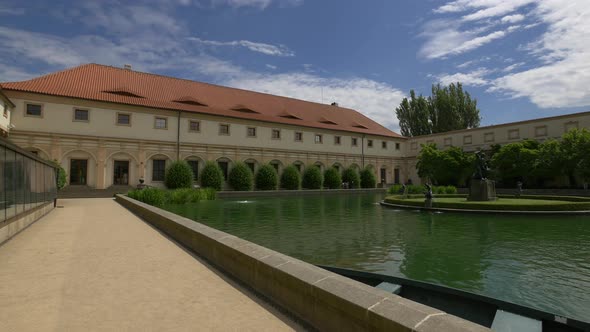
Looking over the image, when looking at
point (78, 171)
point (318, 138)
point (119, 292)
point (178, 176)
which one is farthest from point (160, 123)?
point (119, 292)

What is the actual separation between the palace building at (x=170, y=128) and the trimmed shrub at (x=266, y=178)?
2213 millimetres

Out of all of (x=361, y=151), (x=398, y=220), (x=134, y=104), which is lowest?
(x=398, y=220)

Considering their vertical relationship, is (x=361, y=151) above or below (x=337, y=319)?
above

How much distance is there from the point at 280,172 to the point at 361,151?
14.0m

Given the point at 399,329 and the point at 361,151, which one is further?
the point at 361,151

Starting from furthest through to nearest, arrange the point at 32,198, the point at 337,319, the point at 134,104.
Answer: the point at 134,104, the point at 32,198, the point at 337,319

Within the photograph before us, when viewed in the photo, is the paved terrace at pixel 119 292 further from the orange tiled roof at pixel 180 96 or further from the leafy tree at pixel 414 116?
the leafy tree at pixel 414 116

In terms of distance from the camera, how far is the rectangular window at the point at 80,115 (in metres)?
29.2

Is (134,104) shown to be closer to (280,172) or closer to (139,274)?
(280,172)

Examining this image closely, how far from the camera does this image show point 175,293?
4117 mm

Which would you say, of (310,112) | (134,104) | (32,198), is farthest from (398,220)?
(310,112)

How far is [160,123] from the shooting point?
3322cm

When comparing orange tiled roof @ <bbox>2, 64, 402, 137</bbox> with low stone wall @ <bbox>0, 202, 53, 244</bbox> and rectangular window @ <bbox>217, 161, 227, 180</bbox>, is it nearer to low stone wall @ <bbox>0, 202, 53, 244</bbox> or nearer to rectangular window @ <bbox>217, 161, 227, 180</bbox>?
rectangular window @ <bbox>217, 161, 227, 180</bbox>

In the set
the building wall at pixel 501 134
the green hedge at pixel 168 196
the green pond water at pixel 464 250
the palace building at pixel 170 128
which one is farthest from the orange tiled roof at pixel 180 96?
the green pond water at pixel 464 250
